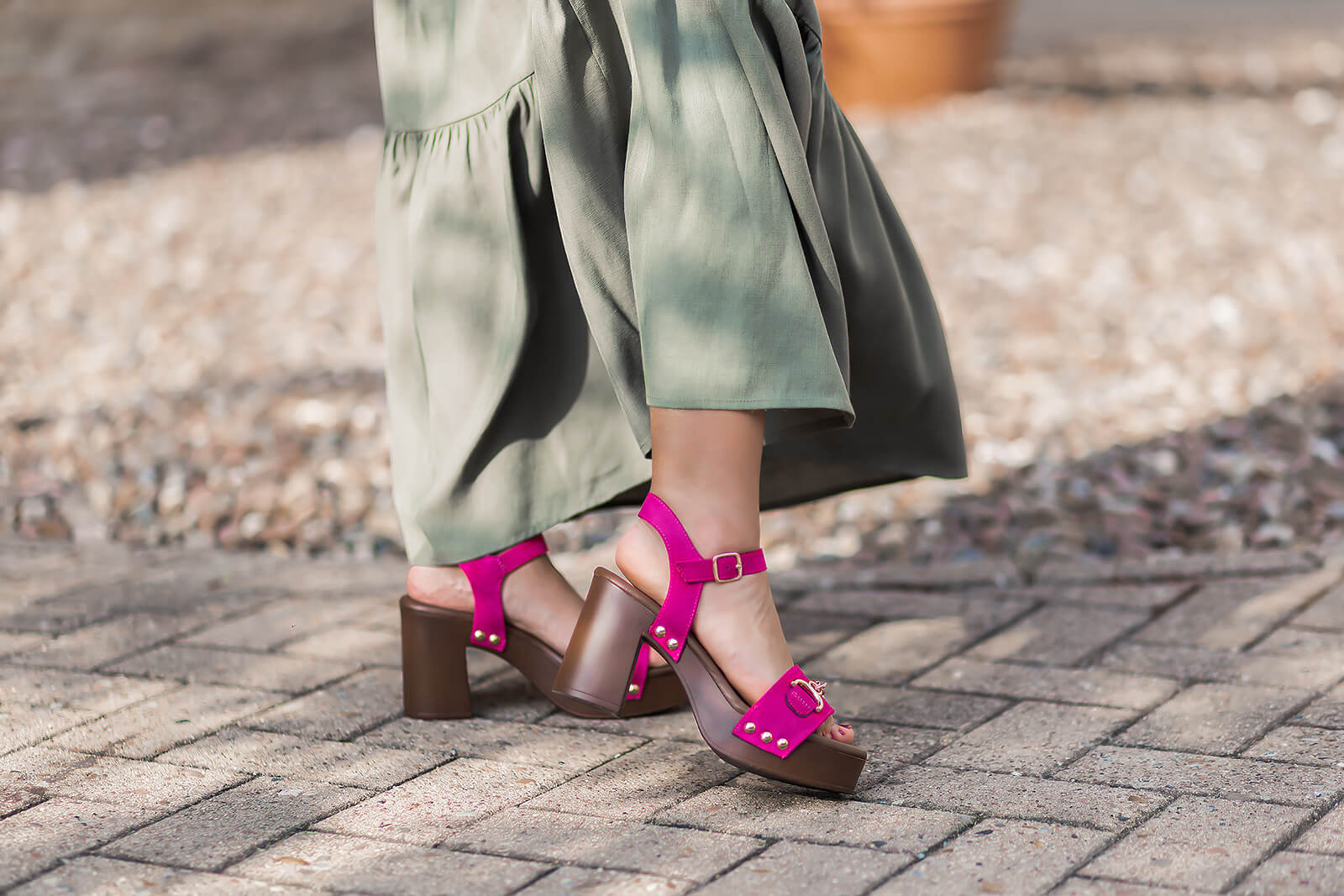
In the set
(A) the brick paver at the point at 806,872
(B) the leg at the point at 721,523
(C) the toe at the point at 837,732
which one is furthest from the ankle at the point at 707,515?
(A) the brick paver at the point at 806,872

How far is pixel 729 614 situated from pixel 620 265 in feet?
1.38

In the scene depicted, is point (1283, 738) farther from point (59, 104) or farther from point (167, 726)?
point (59, 104)

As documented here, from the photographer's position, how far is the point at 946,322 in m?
4.42

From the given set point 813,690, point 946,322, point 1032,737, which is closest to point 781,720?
point 813,690

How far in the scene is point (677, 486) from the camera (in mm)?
1706

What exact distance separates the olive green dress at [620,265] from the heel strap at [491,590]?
8 cm

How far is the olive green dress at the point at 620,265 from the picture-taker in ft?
5.41

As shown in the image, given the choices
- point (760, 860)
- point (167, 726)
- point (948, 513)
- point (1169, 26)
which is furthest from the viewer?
point (1169, 26)

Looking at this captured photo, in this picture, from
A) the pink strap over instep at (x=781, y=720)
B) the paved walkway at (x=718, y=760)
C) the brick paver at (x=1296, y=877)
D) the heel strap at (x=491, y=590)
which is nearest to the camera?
the brick paver at (x=1296, y=877)

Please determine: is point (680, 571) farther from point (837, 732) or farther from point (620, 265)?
point (620, 265)

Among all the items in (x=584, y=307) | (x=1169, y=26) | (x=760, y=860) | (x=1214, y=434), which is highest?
(x=1169, y=26)

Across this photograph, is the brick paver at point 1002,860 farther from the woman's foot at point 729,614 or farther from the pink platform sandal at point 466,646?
the pink platform sandal at point 466,646

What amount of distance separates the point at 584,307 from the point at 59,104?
756 centimetres

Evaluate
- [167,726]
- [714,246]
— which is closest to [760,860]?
[714,246]
